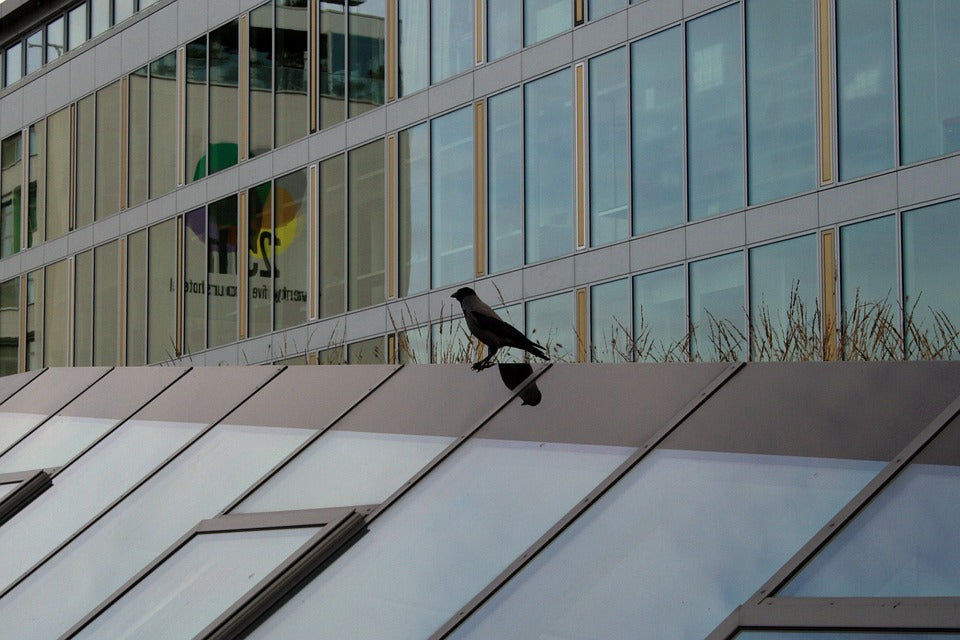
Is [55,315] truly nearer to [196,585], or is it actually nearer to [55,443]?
[55,443]

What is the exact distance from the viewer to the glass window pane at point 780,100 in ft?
61.1

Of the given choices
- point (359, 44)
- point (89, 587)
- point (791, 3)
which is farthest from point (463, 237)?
point (89, 587)

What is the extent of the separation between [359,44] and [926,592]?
22.9m

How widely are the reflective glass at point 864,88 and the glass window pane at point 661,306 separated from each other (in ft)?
9.29

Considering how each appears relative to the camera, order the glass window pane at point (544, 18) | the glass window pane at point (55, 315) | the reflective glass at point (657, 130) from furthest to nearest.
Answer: the glass window pane at point (55, 315)
the glass window pane at point (544, 18)
the reflective glass at point (657, 130)

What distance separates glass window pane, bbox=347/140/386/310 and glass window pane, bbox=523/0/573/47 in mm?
4123

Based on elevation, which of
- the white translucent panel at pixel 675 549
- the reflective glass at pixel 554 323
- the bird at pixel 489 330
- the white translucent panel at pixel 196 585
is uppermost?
the reflective glass at pixel 554 323

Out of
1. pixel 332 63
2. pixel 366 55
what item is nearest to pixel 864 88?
pixel 366 55

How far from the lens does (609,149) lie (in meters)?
21.2

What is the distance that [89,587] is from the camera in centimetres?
745

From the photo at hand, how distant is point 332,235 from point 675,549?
72.7ft

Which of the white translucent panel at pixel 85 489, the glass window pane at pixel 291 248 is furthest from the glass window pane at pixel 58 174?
the white translucent panel at pixel 85 489

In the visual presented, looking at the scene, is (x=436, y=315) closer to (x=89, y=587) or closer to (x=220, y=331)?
(x=220, y=331)

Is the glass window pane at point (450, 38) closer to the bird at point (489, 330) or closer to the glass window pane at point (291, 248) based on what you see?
the glass window pane at point (291, 248)
